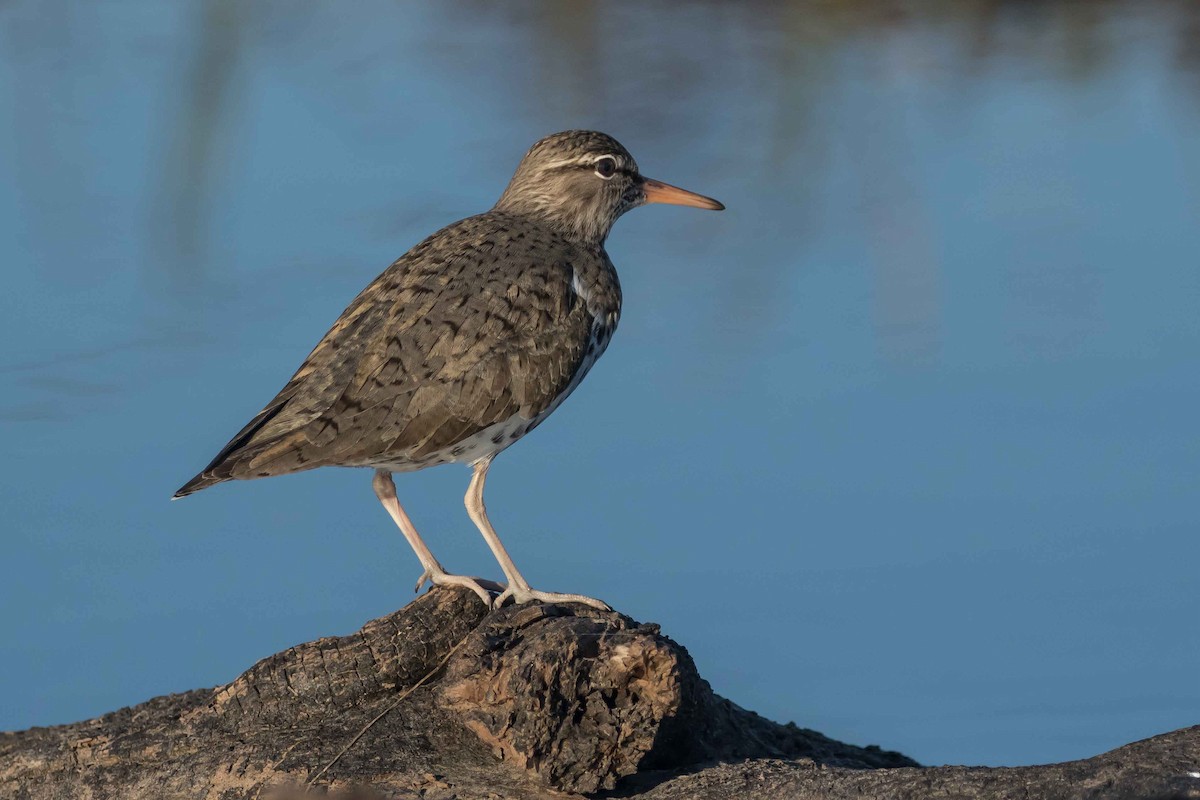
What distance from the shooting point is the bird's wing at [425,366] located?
9.23 m

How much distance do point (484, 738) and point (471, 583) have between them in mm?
1168

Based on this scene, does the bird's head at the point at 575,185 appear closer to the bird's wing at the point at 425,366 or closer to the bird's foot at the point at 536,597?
the bird's wing at the point at 425,366

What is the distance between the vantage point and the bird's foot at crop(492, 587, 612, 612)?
920 centimetres

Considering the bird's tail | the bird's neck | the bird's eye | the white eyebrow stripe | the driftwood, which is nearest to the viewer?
the driftwood

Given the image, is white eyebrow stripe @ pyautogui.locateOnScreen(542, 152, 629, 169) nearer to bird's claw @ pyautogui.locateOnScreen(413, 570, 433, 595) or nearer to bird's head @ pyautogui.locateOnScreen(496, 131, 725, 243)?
bird's head @ pyautogui.locateOnScreen(496, 131, 725, 243)

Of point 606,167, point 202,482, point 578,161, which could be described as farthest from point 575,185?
point 202,482

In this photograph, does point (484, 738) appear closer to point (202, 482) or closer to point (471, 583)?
point (471, 583)

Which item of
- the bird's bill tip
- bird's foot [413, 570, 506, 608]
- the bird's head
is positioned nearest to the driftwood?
bird's foot [413, 570, 506, 608]

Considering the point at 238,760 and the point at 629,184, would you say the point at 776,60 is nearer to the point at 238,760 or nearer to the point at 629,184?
the point at 629,184

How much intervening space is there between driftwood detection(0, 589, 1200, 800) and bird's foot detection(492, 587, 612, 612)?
0.07 meters

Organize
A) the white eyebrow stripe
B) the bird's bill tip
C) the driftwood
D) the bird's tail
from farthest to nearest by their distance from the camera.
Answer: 1. the bird's bill tip
2. the white eyebrow stripe
3. the bird's tail
4. the driftwood

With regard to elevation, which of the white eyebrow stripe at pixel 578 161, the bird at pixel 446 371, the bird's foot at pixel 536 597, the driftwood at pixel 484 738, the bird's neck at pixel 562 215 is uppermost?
the white eyebrow stripe at pixel 578 161

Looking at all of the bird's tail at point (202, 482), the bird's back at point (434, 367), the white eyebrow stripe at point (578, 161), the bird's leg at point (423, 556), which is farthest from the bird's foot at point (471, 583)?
the white eyebrow stripe at point (578, 161)

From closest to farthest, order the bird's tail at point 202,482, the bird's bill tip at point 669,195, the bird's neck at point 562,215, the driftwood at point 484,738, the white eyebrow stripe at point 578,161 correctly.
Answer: the driftwood at point 484,738
the bird's tail at point 202,482
the bird's neck at point 562,215
the white eyebrow stripe at point 578,161
the bird's bill tip at point 669,195
